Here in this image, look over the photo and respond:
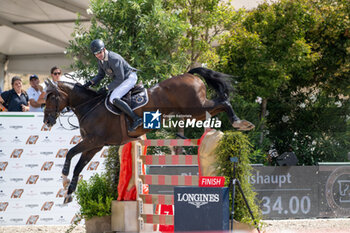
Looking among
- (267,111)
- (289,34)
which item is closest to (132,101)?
(289,34)

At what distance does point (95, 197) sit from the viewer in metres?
6.03

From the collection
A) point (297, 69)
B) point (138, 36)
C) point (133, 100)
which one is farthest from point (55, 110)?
point (297, 69)

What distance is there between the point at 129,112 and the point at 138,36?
3883 millimetres

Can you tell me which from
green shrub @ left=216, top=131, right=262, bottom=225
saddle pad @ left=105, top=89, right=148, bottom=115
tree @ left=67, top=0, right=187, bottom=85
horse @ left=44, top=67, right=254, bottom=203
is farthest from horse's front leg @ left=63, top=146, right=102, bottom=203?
tree @ left=67, top=0, right=187, bottom=85

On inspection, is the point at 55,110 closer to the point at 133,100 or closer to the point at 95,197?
the point at 133,100

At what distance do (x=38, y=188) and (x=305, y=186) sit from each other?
13.9 ft

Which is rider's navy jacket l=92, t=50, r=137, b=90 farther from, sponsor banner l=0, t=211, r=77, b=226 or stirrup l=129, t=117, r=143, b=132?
sponsor banner l=0, t=211, r=77, b=226

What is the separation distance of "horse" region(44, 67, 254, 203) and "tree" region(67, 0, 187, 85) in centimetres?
296

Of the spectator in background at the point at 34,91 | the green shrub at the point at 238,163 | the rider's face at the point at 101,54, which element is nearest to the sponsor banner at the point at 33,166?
the spectator in background at the point at 34,91

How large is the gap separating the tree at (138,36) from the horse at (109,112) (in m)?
2.96

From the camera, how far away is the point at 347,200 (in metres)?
7.70

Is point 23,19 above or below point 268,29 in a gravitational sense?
above

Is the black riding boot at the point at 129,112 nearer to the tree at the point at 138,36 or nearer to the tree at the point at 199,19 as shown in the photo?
the tree at the point at 138,36

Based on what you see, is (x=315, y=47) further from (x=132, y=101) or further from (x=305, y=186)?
(x=132, y=101)
